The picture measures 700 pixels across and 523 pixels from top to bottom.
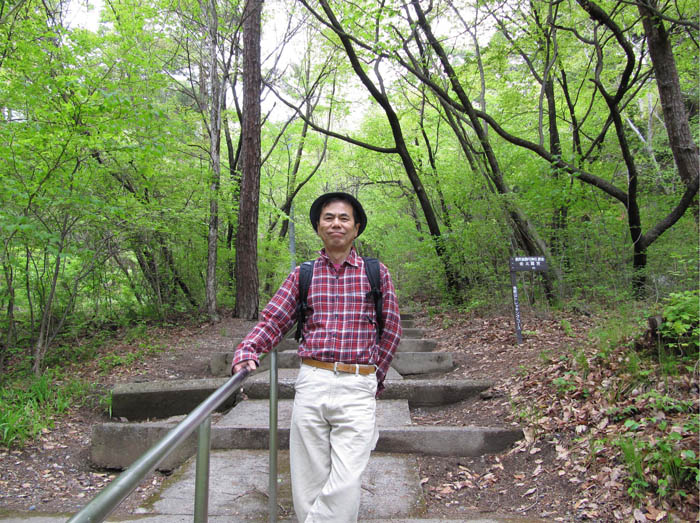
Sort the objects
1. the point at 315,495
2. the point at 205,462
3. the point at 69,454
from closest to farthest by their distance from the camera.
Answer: the point at 205,462 → the point at 315,495 → the point at 69,454

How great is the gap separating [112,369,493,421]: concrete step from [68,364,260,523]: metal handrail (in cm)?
293

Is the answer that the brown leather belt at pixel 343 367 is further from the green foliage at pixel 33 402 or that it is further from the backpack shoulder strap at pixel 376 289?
the green foliage at pixel 33 402

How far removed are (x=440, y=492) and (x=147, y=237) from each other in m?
6.88

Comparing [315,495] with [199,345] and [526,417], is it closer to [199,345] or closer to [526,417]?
[526,417]

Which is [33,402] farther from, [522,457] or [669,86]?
[669,86]

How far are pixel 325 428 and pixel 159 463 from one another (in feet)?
3.71

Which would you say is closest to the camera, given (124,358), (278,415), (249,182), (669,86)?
(278,415)

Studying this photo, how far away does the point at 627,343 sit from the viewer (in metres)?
4.01

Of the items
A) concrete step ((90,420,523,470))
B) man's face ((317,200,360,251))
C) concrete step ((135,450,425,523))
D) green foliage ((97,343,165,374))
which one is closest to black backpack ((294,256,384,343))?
man's face ((317,200,360,251))

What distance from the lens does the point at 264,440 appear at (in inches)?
145

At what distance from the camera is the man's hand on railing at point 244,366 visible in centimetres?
210

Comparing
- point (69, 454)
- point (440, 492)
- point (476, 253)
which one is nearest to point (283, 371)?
point (69, 454)

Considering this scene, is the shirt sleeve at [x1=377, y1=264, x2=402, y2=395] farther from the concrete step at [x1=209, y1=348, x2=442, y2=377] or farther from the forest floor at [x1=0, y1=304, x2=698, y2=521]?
the concrete step at [x1=209, y1=348, x2=442, y2=377]

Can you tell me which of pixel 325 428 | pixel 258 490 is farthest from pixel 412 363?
pixel 325 428
